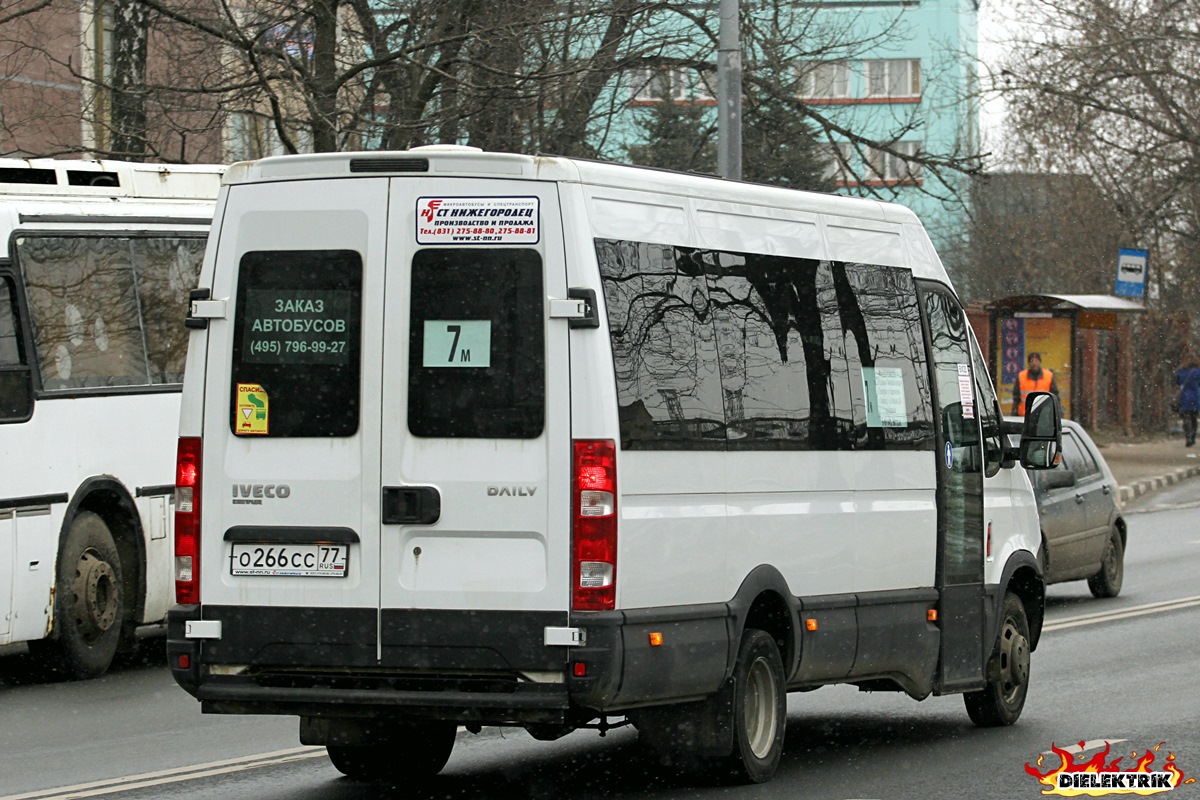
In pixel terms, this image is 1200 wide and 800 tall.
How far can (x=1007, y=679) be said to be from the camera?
33.8 feet

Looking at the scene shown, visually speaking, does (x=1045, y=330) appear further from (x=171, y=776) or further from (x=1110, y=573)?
(x=171, y=776)

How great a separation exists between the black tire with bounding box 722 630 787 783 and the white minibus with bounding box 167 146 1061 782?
1 cm

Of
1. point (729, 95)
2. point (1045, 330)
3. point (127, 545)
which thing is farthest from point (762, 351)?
point (1045, 330)

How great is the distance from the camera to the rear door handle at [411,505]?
287 inches

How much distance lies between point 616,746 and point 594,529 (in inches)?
108

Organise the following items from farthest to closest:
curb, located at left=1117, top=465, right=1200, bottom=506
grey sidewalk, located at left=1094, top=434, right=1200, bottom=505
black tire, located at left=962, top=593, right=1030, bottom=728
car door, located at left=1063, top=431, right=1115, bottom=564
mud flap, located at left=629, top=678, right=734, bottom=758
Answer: grey sidewalk, located at left=1094, top=434, right=1200, bottom=505, curb, located at left=1117, top=465, right=1200, bottom=506, car door, located at left=1063, top=431, right=1115, bottom=564, black tire, located at left=962, top=593, right=1030, bottom=728, mud flap, located at left=629, top=678, right=734, bottom=758

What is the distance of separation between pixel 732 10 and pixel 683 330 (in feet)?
37.9

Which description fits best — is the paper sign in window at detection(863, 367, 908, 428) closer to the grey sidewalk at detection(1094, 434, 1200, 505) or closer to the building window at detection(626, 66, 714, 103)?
the building window at detection(626, 66, 714, 103)

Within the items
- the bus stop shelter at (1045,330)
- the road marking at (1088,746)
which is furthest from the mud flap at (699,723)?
the bus stop shelter at (1045,330)

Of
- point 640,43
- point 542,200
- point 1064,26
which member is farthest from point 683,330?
point 1064,26

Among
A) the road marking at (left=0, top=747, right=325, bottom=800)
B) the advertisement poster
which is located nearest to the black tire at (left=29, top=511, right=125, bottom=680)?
the road marking at (left=0, top=747, right=325, bottom=800)

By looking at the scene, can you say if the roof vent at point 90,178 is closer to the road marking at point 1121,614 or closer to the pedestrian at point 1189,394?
the road marking at point 1121,614

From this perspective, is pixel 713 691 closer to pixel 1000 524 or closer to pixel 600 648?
pixel 600 648

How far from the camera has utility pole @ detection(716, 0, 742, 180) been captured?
18.4 meters
